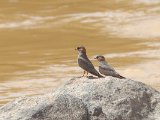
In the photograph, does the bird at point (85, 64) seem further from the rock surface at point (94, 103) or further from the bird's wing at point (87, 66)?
the rock surface at point (94, 103)

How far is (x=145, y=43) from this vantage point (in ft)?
84.0

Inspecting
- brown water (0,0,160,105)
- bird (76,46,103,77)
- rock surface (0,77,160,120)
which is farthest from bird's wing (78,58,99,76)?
brown water (0,0,160,105)

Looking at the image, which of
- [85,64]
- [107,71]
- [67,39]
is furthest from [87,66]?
[67,39]

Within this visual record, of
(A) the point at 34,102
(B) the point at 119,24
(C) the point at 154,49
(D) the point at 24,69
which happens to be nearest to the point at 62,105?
(A) the point at 34,102

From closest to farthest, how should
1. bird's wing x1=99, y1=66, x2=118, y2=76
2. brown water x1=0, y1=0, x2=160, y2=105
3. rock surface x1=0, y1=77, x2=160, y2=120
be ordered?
rock surface x1=0, y1=77, x2=160, y2=120 → bird's wing x1=99, y1=66, x2=118, y2=76 → brown water x1=0, y1=0, x2=160, y2=105

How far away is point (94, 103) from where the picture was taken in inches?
369

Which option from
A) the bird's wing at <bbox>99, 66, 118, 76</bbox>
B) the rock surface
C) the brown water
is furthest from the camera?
the brown water

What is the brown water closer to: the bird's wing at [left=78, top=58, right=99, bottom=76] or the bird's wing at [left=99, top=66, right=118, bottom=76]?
the bird's wing at [left=78, top=58, right=99, bottom=76]

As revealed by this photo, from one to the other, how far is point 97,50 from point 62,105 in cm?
1615

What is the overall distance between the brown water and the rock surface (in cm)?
791

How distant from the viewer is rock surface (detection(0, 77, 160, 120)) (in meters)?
8.52

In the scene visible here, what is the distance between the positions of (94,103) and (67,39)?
1757cm

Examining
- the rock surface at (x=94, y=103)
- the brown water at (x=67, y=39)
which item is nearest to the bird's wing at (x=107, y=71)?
the rock surface at (x=94, y=103)

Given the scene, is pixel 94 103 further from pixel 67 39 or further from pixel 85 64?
pixel 67 39
